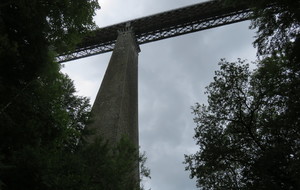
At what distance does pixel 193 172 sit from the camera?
537 inches

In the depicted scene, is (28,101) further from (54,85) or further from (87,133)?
(87,133)

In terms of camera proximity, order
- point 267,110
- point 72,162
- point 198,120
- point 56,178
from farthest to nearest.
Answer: point 198,120
point 267,110
point 72,162
point 56,178

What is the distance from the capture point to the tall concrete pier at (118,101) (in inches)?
718

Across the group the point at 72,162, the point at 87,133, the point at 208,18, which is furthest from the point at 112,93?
the point at 208,18

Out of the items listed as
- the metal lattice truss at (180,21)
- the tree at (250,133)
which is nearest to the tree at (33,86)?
the tree at (250,133)

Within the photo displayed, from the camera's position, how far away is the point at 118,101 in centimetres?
1986

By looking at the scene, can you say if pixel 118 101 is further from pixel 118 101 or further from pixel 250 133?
pixel 250 133

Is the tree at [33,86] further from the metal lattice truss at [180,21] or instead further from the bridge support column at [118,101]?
the metal lattice truss at [180,21]

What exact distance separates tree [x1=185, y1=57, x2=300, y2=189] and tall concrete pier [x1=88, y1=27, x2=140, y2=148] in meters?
5.79

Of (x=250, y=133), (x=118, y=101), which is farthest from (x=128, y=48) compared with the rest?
(x=250, y=133)

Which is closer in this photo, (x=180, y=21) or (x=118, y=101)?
(x=118, y=101)

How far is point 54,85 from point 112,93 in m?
9.37

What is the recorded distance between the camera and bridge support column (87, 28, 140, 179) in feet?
59.7

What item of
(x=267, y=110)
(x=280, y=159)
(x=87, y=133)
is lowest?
(x=280, y=159)
